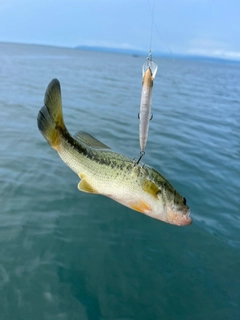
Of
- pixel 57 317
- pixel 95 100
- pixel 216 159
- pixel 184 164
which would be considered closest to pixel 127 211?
pixel 57 317

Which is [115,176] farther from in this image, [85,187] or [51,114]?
[51,114]

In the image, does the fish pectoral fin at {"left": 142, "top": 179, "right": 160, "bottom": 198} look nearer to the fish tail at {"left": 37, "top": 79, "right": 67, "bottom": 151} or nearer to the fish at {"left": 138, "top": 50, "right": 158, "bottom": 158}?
the fish at {"left": 138, "top": 50, "right": 158, "bottom": 158}

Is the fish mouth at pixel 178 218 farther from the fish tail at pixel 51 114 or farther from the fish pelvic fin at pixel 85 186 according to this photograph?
the fish tail at pixel 51 114

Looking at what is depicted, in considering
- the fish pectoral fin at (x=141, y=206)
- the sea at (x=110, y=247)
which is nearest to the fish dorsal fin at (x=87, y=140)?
the fish pectoral fin at (x=141, y=206)

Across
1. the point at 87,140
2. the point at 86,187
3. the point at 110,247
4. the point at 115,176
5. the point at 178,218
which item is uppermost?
the point at 87,140

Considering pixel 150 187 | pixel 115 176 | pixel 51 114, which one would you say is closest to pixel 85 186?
pixel 115 176

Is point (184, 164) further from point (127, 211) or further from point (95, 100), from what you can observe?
point (95, 100)

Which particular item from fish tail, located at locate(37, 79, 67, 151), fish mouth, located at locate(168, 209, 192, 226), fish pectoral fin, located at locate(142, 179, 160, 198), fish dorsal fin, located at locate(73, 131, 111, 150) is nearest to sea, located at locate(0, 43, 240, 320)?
fish mouth, located at locate(168, 209, 192, 226)
